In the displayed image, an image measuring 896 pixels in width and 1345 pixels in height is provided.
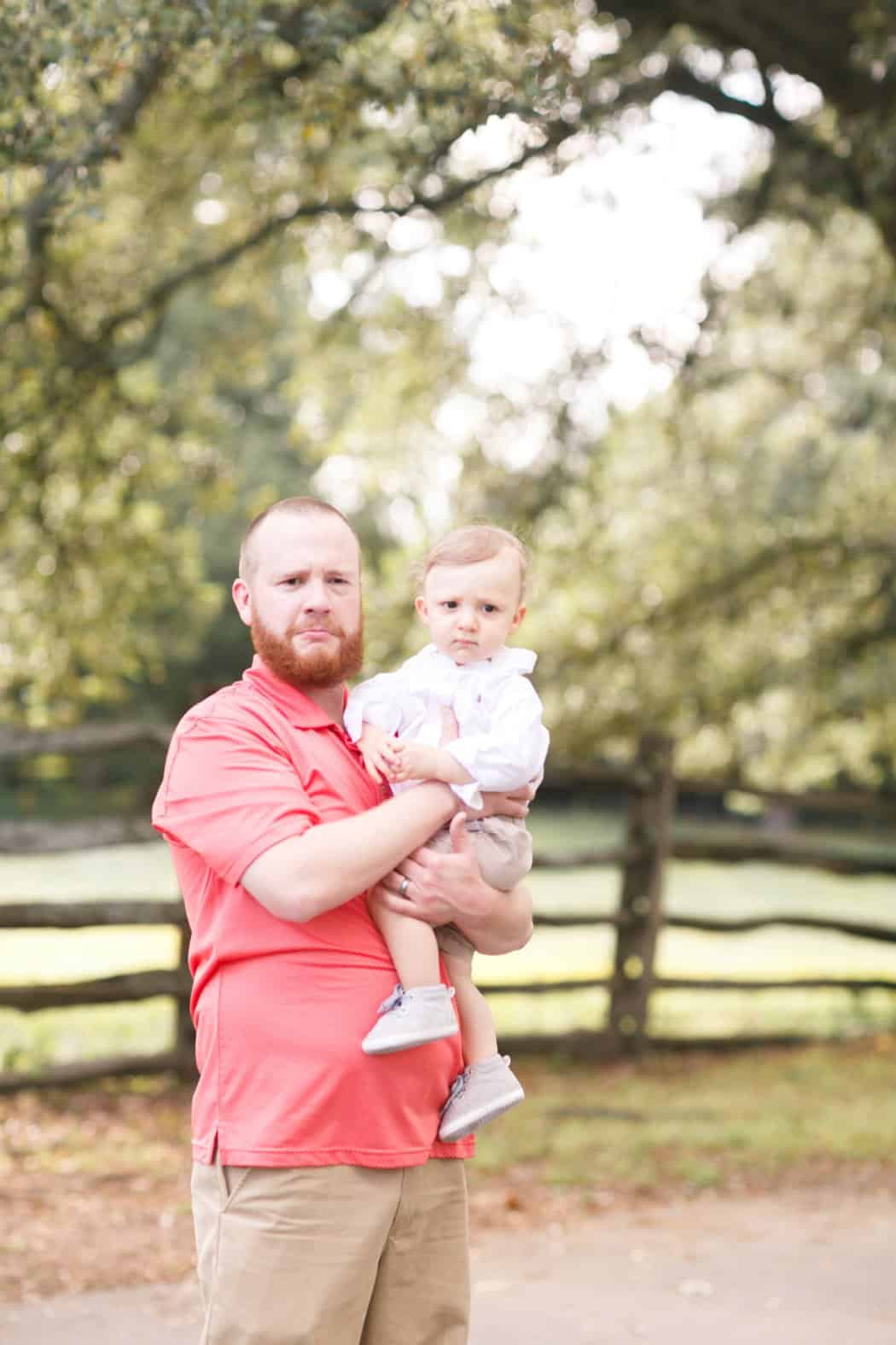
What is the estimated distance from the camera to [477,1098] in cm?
270

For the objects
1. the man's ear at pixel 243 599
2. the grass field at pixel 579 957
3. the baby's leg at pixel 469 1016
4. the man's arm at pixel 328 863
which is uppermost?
the man's ear at pixel 243 599

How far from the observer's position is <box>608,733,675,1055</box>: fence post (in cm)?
871

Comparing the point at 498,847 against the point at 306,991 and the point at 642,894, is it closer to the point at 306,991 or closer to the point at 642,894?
the point at 306,991

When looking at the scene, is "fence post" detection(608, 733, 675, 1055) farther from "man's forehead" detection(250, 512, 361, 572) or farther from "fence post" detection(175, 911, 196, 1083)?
"man's forehead" detection(250, 512, 361, 572)

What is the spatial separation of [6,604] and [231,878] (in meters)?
6.55

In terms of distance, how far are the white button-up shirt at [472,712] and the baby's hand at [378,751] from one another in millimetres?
36

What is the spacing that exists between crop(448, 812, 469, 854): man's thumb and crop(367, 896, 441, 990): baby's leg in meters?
0.14

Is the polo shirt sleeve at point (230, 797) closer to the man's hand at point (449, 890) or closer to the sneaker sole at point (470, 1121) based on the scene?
the man's hand at point (449, 890)

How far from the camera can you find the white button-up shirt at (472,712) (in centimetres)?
271

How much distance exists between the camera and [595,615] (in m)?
10.1

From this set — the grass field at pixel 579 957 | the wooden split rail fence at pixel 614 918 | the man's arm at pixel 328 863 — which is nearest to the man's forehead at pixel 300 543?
the man's arm at pixel 328 863

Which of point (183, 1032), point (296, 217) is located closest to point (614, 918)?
point (183, 1032)

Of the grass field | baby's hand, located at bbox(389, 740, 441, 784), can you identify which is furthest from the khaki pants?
the grass field

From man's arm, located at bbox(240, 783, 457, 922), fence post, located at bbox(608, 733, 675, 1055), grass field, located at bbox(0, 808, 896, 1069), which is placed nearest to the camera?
man's arm, located at bbox(240, 783, 457, 922)
